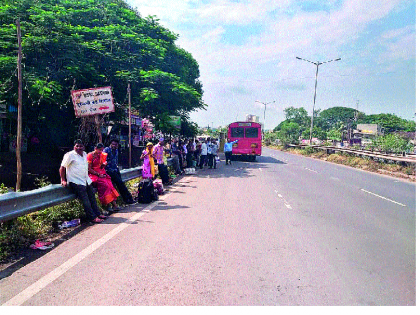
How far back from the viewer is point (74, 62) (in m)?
13.5

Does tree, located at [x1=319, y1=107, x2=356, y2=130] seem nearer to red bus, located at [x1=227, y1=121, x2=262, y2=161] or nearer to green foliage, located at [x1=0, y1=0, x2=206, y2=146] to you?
red bus, located at [x1=227, y1=121, x2=262, y2=161]

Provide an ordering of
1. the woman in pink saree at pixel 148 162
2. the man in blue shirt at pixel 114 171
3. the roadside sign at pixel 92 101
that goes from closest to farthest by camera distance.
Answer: the man in blue shirt at pixel 114 171, the roadside sign at pixel 92 101, the woman in pink saree at pixel 148 162

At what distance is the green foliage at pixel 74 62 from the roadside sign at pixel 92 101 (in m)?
3.38

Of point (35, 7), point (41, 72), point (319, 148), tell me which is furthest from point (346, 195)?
point (319, 148)

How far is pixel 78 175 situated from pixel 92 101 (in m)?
3.39

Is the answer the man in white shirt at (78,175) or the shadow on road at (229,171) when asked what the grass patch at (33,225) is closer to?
the man in white shirt at (78,175)

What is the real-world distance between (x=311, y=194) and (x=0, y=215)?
829cm

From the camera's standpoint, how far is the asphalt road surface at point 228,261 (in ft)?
11.2

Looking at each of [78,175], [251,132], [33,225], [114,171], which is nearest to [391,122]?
[251,132]

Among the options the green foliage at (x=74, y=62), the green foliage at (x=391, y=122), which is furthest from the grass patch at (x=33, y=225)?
the green foliage at (x=391, y=122)

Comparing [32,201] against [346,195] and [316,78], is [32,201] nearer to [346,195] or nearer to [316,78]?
[346,195]

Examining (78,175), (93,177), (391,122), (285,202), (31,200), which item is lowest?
(285,202)

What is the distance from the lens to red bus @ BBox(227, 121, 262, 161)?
25766 millimetres

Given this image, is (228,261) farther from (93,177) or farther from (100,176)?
(93,177)
